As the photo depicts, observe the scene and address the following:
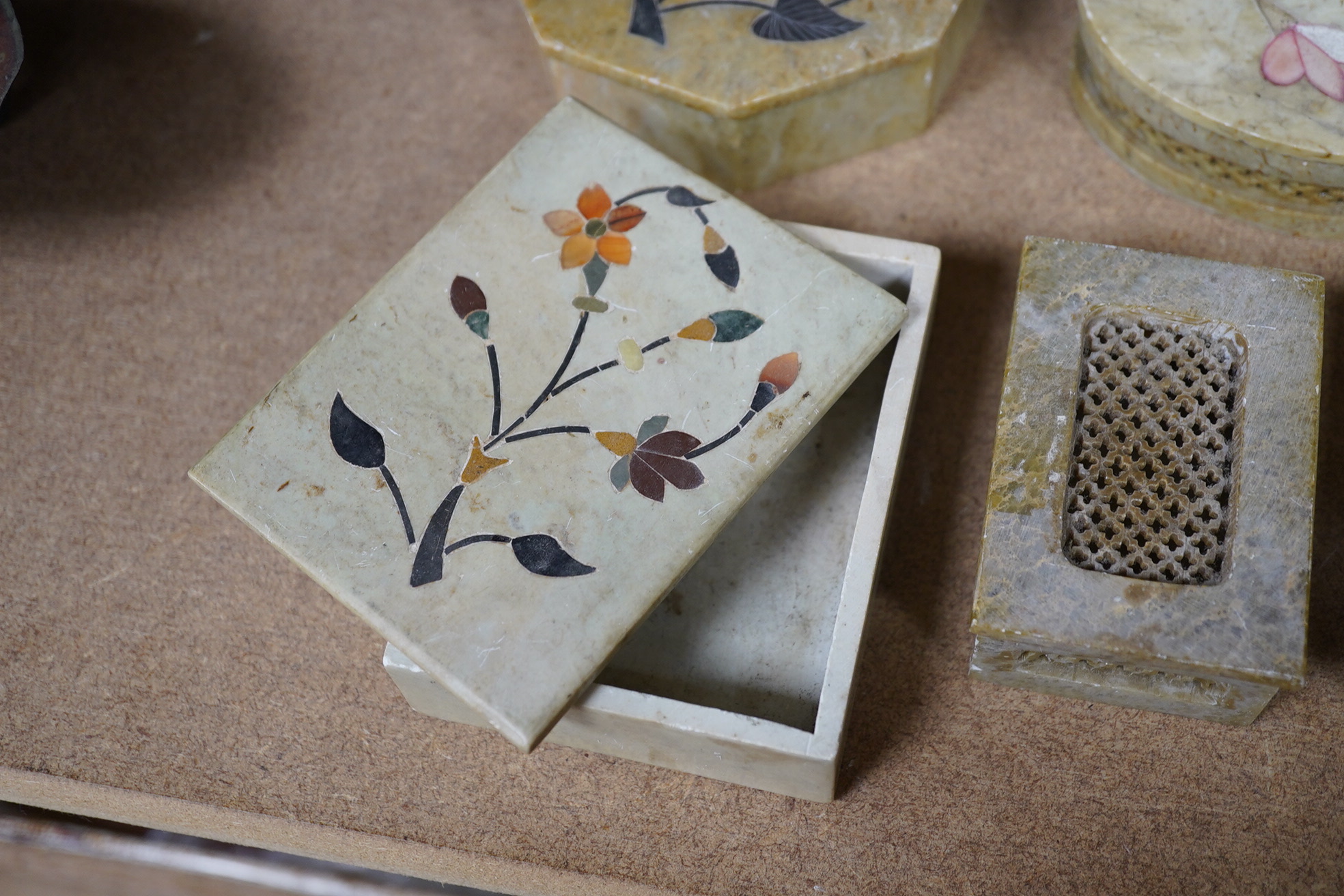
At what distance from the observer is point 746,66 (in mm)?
1473

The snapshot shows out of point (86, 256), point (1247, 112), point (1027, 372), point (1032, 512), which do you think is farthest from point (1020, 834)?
point (86, 256)

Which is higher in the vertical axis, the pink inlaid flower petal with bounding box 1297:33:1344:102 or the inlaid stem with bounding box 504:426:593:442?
the pink inlaid flower petal with bounding box 1297:33:1344:102

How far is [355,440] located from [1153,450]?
841 mm

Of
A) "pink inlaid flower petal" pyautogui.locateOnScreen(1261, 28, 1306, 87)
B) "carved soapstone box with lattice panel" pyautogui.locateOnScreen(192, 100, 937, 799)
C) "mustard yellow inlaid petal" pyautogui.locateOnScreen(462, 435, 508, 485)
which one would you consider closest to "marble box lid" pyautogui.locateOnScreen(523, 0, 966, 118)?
"carved soapstone box with lattice panel" pyautogui.locateOnScreen(192, 100, 937, 799)

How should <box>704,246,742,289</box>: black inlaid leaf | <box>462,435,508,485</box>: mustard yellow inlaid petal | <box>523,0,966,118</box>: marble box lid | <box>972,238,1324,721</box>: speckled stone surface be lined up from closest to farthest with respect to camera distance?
1. <box>972,238,1324,721</box>: speckled stone surface
2. <box>462,435,508,485</box>: mustard yellow inlaid petal
3. <box>704,246,742,289</box>: black inlaid leaf
4. <box>523,0,966,118</box>: marble box lid

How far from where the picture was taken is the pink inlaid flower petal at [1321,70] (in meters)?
1.31

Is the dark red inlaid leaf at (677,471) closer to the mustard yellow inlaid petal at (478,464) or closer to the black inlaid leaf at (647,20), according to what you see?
the mustard yellow inlaid petal at (478,464)

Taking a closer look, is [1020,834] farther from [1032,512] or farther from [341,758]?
[341,758]

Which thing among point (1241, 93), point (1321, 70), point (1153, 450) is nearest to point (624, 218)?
point (1153, 450)

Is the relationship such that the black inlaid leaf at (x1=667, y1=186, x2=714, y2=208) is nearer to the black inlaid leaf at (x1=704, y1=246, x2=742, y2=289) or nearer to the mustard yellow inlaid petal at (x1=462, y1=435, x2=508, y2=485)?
the black inlaid leaf at (x1=704, y1=246, x2=742, y2=289)

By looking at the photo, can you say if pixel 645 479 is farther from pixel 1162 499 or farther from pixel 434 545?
pixel 1162 499

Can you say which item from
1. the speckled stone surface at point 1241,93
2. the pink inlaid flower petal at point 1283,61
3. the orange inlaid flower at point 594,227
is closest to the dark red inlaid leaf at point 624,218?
the orange inlaid flower at point 594,227

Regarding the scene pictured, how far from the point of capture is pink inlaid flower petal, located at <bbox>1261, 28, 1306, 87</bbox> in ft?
4.34

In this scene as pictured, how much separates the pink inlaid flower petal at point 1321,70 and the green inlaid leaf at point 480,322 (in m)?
1.02
